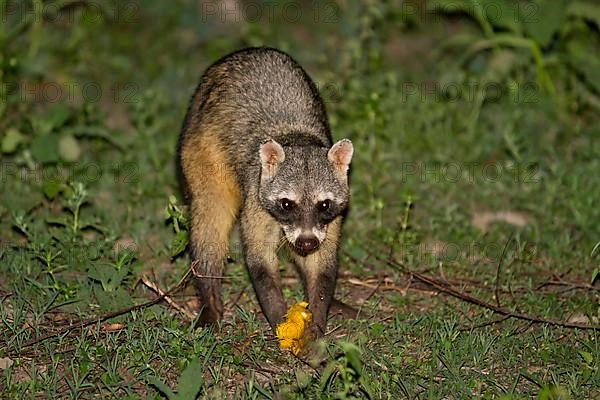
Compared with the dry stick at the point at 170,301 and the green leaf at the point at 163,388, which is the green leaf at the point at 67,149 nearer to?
the dry stick at the point at 170,301

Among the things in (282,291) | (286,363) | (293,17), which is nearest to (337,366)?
(286,363)

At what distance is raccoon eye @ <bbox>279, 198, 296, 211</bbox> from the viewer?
20.9 feet

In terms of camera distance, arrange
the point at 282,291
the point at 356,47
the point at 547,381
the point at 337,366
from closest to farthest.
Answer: the point at 337,366 → the point at 547,381 → the point at 282,291 → the point at 356,47

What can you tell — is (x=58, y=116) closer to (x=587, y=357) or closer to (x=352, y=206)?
(x=352, y=206)

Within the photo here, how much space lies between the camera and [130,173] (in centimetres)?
929

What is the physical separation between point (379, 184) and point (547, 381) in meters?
3.40

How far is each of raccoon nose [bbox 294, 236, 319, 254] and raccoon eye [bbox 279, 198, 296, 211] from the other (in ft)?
0.79

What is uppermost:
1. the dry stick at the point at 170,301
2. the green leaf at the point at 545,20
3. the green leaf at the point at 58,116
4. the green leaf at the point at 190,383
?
the green leaf at the point at 545,20

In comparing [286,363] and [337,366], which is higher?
[337,366]

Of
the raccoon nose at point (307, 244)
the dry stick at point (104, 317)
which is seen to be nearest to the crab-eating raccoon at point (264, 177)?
the raccoon nose at point (307, 244)

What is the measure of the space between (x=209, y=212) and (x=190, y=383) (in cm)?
182

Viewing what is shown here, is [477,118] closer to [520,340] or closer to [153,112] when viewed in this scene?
[153,112]

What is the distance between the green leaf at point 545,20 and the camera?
1009 centimetres

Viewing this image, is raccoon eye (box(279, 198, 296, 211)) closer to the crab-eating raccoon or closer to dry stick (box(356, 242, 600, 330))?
the crab-eating raccoon
